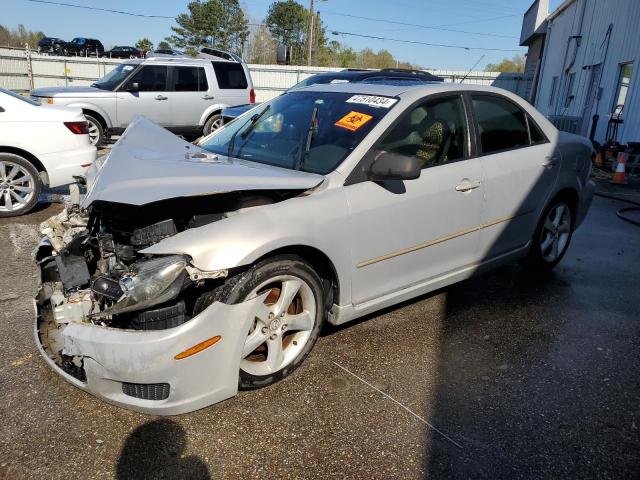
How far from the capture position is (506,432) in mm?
2623

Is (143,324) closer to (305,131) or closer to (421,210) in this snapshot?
(305,131)

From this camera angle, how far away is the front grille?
95.7 inches

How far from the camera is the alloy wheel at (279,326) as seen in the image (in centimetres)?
274

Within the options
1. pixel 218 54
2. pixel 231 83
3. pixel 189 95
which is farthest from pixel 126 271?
pixel 218 54

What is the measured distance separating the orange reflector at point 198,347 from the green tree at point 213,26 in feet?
172

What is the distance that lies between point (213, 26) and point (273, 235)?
5332 cm

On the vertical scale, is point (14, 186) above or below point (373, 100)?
below

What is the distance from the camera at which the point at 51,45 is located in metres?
Answer: 39.5

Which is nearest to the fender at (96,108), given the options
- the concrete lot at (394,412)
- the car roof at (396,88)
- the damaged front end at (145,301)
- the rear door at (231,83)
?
the rear door at (231,83)

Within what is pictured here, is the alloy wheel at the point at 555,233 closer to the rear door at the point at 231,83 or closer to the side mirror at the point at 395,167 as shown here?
the side mirror at the point at 395,167

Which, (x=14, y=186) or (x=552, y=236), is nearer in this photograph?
(x=552, y=236)

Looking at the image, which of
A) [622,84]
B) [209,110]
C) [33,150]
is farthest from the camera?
[622,84]

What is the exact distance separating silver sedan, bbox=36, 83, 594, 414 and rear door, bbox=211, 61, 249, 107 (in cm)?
838

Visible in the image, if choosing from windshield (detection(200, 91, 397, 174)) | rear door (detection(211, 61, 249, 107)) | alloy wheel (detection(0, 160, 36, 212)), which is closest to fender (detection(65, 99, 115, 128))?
rear door (detection(211, 61, 249, 107))
